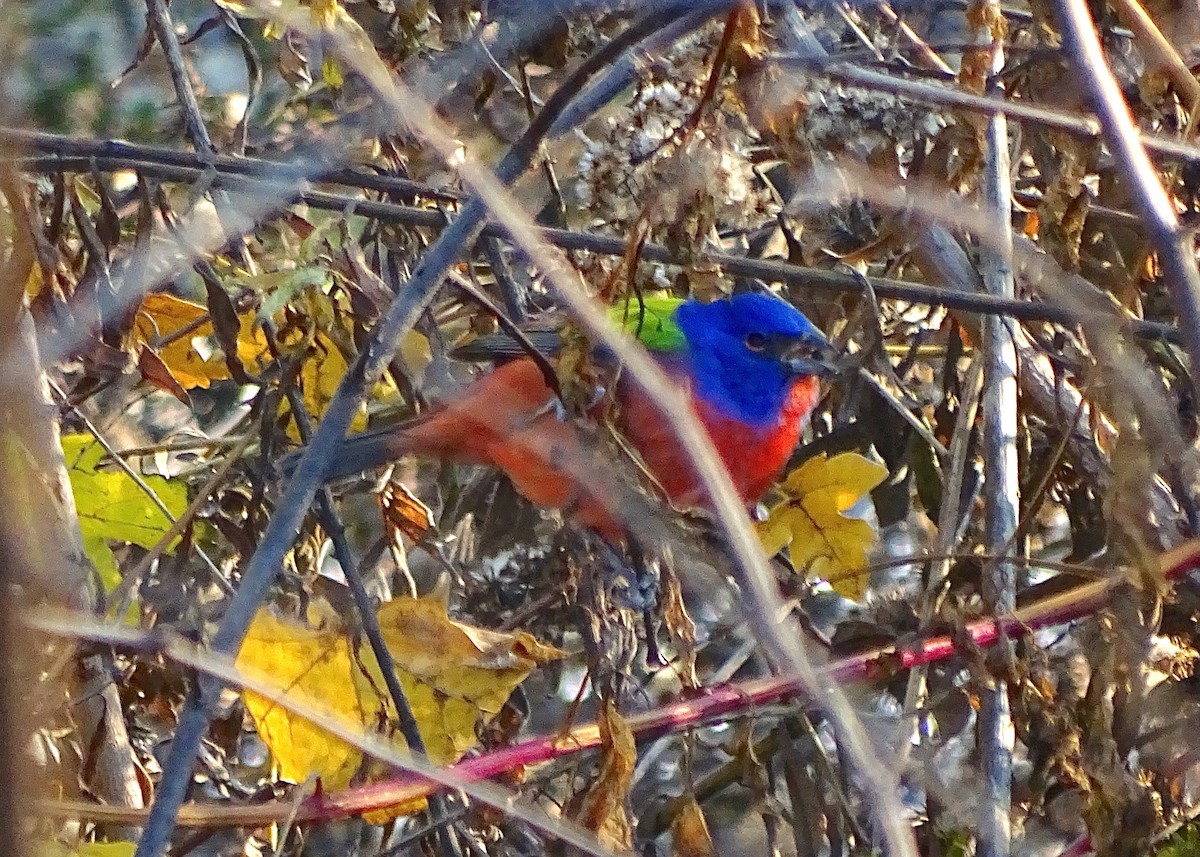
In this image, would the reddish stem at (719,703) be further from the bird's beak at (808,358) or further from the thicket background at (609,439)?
the bird's beak at (808,358)

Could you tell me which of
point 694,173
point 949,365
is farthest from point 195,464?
point 694,173

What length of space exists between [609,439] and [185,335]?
1.59 meters

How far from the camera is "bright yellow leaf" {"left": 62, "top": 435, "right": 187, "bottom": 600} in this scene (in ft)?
9.44

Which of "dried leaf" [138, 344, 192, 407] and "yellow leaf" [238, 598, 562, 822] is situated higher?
"dried leaf" [138, 344, 192, 407]

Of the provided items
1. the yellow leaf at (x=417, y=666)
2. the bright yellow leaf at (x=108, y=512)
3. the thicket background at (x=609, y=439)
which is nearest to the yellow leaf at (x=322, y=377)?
the thicket background at (x=609, y=439)

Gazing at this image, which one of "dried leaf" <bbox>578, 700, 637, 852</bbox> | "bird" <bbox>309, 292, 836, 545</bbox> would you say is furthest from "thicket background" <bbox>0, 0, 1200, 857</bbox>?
"bird" <bbox>309, 292, 836, 545</bbox>

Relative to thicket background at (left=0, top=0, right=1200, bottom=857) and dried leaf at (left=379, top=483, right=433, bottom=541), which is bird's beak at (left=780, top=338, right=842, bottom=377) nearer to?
thicket background at (left=0, top=0, right=1200, bottom=857)

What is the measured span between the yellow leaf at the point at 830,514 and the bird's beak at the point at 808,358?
0.97 metres

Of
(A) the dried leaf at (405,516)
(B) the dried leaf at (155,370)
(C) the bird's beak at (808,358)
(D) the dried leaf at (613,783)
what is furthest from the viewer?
(C) the bird's beak at (808,358)

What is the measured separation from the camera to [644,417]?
3.25 meters

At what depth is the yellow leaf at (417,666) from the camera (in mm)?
2344

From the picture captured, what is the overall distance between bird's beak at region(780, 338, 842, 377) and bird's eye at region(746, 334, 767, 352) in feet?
0.27

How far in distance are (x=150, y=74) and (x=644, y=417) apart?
130 inches

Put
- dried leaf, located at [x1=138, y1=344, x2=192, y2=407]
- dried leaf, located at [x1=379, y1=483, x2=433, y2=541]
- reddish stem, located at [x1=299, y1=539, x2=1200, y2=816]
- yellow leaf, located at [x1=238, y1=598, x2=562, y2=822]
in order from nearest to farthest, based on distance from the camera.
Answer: reddish stem, located at [x1=299, y1=539, x2=1200, y2=816]
yellow leaf, located at [x1=238, y1=598, x2=562, y2=822]
dried leaf, located at [x1=138, y1=344, x2=192, y2=407]
dried leaf, located at [x1=379, y1=483, x2=433, y2=541]
